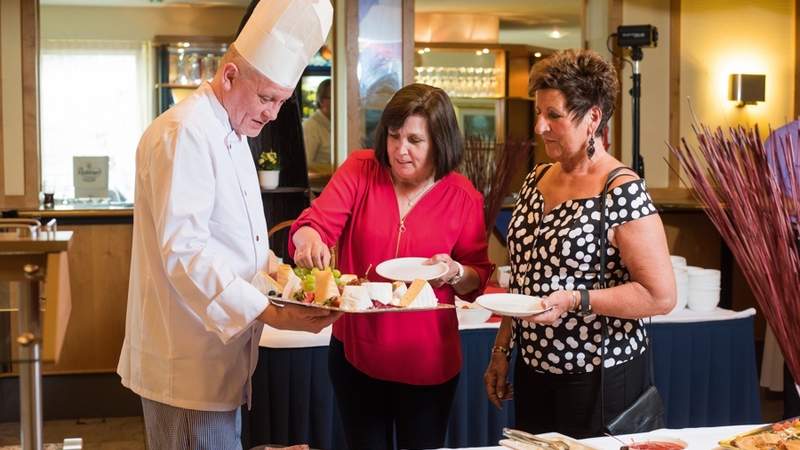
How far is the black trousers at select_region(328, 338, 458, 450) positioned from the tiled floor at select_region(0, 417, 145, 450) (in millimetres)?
2374

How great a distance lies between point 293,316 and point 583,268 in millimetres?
620

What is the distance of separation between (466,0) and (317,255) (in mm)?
6863

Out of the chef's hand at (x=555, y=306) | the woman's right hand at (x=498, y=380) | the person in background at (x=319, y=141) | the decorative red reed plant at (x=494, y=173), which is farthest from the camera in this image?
the person in background at (x=319, y=141)

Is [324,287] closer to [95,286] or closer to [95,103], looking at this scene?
[95,286]

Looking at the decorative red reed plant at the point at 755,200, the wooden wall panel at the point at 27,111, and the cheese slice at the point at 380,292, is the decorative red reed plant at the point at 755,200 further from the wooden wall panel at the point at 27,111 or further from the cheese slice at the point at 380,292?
the wooden wall panel at the point at 27,111

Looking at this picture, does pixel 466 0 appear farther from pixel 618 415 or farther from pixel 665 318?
pixel 618 415

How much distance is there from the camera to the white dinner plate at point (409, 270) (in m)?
2.13

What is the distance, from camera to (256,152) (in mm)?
5367

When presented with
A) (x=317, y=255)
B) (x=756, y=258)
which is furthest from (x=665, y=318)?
(x=756, y=258)

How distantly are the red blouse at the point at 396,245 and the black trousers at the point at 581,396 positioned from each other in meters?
0.26

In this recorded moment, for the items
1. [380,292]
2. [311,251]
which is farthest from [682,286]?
[380,292]

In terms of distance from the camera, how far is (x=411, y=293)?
200 centimetres

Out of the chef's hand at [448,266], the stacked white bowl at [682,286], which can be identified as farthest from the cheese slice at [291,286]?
the stacked white bowl at [682,286]

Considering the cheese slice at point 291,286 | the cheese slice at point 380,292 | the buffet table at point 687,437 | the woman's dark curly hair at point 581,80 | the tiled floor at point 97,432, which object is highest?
the woman's dark curly hair at point 581,80
